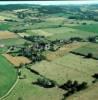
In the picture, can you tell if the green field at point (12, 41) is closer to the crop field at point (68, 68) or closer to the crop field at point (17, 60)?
the crop field at point (17, 60)

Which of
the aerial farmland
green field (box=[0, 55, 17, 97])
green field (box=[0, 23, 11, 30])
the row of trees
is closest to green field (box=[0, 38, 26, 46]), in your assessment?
the aerial farmland

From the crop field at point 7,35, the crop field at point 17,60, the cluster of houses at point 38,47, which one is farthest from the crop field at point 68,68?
the crop field at point 7,35

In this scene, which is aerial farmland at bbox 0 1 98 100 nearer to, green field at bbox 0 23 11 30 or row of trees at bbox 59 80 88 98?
row of trees at bbox 59 80 88 98

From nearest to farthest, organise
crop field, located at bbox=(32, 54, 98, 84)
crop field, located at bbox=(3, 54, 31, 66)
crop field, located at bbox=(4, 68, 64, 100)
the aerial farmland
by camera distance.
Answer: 1. crop field, located at bbox=(4, 68, 64, 100)
2. the aerial farmland
3. crop field, located at bbox=(32, 54, 98, 84)
4. crop field, located at bbox=(3, 54, 31, 66)

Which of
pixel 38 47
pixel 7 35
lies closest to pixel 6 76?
pixel 38 47

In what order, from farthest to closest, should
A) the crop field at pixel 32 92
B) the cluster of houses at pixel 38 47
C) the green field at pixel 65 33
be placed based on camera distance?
the green field at pixel 65 33 < the cluster of houses at pixel 38 47 < the crop field at pixel 32 92

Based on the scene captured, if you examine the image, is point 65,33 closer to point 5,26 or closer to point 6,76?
point 5,26
